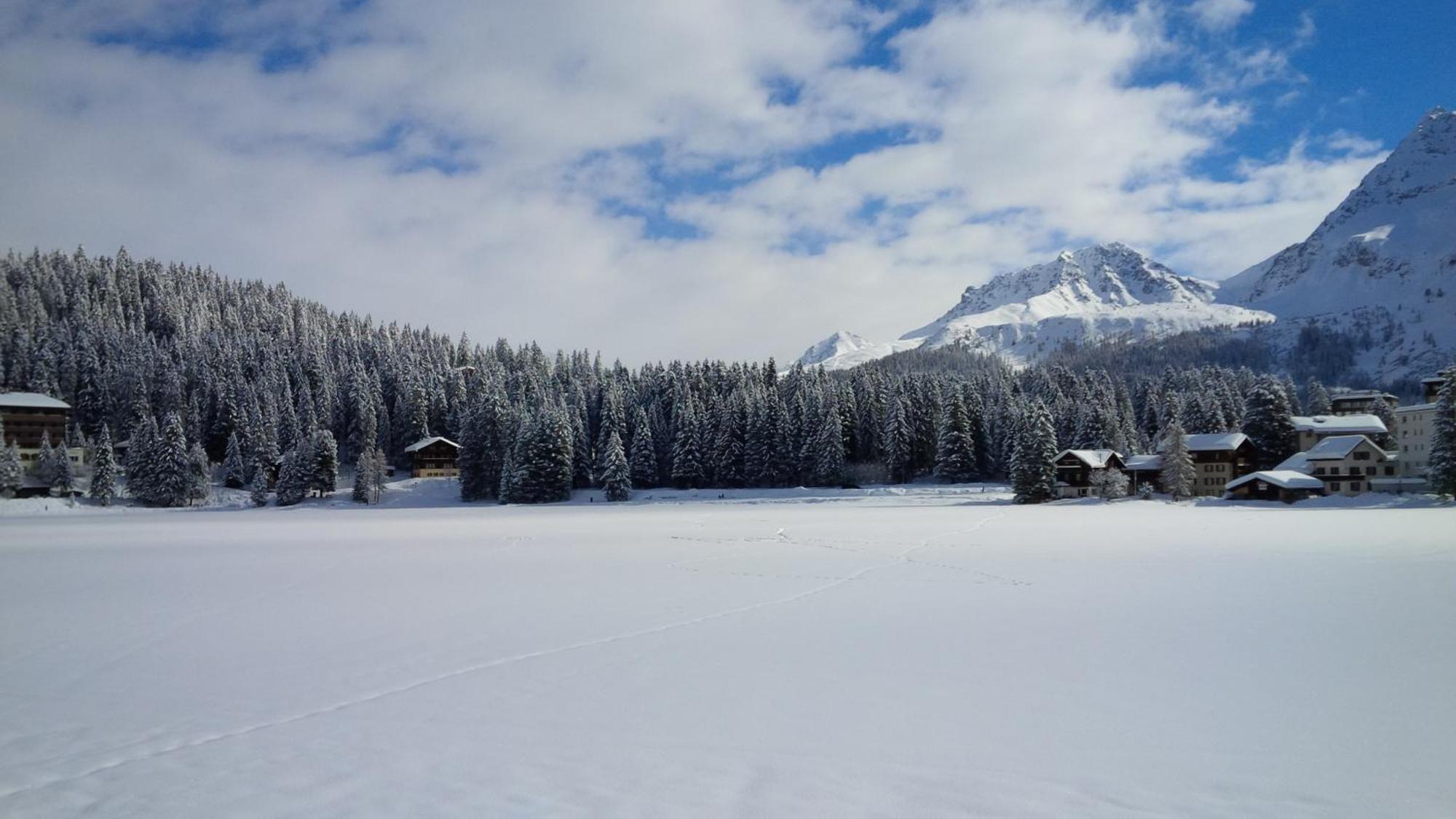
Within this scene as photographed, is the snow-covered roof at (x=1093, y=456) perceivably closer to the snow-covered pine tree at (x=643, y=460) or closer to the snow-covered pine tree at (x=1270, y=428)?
the snow-covered pine tree at (x=1270, y=428)

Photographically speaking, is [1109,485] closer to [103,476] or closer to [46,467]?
[103,476]

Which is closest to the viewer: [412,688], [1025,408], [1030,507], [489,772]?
[489,772]

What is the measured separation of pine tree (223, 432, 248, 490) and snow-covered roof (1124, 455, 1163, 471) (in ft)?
291

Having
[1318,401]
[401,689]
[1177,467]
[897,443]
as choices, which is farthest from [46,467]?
[1318,401]

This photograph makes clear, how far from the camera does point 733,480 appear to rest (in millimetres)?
82000

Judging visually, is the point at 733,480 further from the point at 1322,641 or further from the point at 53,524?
the point at 1322,641

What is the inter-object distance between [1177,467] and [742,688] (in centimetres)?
6359

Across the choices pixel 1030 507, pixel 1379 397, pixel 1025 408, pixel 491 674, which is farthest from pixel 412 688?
pixel 1379 397


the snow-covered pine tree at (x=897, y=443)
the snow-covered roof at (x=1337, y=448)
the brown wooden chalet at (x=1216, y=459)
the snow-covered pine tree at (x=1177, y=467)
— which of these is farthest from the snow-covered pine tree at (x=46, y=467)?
the snow-covered roof at (x=1337, y=448)

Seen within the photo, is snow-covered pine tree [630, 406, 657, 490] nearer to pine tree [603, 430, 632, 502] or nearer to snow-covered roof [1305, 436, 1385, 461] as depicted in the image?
pine tree [603, 430, 632, 502]

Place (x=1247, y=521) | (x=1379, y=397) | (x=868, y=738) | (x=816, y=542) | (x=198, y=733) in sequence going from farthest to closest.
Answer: (x=1379, y=397)
(x=1247, y=521)
(x=816, y=542)
(x=198, y=733)
(x=868, y=738)

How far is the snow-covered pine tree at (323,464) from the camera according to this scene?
7725cm

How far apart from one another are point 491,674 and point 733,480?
7145cm

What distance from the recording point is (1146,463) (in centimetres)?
6806
